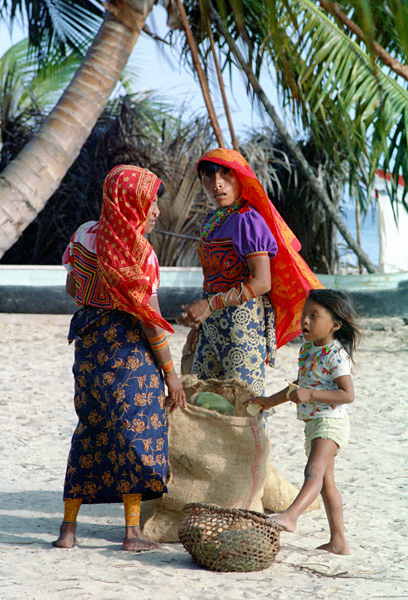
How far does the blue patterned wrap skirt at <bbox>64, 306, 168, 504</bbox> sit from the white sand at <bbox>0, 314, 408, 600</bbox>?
0.29 meters

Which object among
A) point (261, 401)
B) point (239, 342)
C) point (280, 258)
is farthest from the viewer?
point (280, 258)

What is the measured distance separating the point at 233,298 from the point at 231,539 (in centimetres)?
A: 97

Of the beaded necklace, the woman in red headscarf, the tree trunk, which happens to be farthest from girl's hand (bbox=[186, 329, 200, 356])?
the tree trunk

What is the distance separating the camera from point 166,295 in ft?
28.3

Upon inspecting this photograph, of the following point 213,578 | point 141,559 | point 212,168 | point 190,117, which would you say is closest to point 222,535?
point 213,578

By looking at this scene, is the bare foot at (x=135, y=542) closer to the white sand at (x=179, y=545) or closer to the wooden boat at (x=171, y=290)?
the white sand at (x=179, y=545)

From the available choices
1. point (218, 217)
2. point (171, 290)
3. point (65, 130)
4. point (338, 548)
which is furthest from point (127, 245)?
point (171, 290)

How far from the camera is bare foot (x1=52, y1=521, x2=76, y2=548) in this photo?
2617mm

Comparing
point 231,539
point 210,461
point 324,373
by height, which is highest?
point 324,373

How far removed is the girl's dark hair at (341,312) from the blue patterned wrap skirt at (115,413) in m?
0.73

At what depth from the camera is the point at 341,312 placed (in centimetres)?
260

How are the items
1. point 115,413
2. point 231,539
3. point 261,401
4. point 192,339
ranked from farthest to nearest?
point 192,339, point 261,401, point 115,413, point 231,539

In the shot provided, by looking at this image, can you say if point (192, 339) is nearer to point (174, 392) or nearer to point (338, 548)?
point (174, 392)

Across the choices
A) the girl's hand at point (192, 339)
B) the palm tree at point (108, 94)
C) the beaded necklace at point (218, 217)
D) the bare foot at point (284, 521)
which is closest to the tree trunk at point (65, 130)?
the palm tree at point (108, 94)
